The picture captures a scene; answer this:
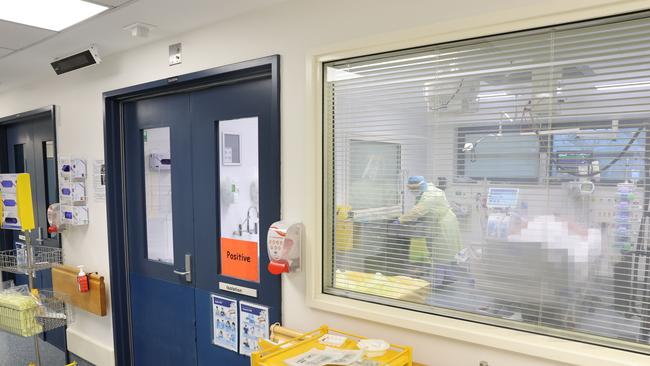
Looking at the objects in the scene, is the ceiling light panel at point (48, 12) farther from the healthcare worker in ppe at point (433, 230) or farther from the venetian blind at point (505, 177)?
the healthcare worker in ppe at point (433, 230)

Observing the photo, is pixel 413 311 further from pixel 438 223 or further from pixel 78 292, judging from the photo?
pixel 78 292

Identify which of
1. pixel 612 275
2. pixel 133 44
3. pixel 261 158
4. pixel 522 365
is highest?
pixel 133 44

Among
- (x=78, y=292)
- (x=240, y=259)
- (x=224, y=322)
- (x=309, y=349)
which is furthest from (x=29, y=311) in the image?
(x=309, y=349)

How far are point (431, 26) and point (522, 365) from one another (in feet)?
4.21

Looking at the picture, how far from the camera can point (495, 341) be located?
1481 millimetres

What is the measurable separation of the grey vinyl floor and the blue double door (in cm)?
111

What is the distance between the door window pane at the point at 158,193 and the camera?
285 cm

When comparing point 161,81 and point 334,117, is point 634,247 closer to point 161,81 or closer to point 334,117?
point 334,117

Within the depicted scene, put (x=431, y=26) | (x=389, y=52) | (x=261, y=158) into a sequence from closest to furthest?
(x=431, y=26) → (x=389, y=52) → (x=261, y=158)

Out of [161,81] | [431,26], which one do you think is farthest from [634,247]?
[161,81]

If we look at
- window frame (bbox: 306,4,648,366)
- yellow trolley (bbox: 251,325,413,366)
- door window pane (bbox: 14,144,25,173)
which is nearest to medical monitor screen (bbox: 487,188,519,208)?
window frame (bbox: 306,4,648,366)

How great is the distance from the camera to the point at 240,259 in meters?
2.40

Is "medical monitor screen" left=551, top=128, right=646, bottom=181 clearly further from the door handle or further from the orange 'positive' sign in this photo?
the door handle

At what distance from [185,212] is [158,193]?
38 centimetres
